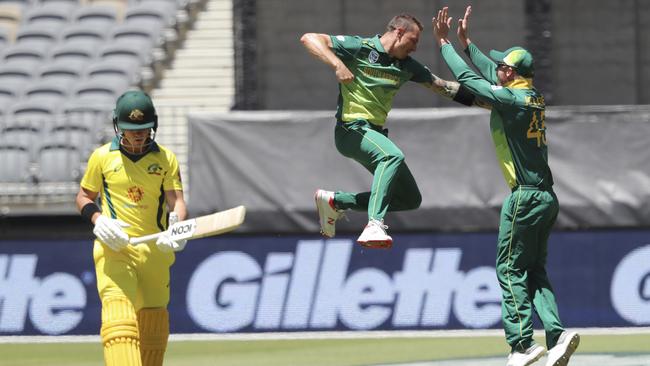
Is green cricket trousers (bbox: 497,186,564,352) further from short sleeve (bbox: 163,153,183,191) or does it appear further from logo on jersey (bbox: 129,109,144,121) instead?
logo on jersey (bbox: 129,109,144,121)

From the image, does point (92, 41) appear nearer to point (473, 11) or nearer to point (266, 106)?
point (266, 106)

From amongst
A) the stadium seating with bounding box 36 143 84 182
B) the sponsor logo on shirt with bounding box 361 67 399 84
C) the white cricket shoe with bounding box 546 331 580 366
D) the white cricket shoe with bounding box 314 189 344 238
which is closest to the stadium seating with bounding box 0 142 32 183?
the stadium seating with bounding box 36 143 84 182

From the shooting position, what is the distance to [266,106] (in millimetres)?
14922

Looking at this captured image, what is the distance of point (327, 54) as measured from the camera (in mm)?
9234

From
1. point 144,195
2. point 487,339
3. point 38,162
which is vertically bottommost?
point 487,339

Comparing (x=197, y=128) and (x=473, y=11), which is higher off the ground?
(x=473, y=11)

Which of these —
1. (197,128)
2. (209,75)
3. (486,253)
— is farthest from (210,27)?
(486,253)

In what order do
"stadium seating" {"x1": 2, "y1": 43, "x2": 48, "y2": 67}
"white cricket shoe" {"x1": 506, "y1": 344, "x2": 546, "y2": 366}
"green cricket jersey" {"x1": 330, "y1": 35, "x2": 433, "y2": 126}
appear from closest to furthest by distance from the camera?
"white cricket shoe" {"x1": 506, "y1": 344, "x2": 546, "y2": 366}
"green cricket jersey" {"x1": 330, "y1": 35, "x2": 433, "y2": 126}
"stadium seating" {"x1": 2, "y1": 43, "x2": 48, "y2": 67}

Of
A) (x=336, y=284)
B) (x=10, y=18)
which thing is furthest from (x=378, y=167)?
(x=10, y=18)

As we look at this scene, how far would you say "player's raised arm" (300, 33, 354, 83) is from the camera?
9.12 meters

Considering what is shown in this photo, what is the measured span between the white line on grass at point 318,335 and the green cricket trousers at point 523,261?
423 centimetres

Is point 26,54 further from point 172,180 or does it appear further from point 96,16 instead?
point 172,180

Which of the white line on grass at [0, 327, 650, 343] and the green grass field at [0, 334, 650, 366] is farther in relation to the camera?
the white line on grass at [0, 327, 650, 343]

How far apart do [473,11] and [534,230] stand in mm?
5589
